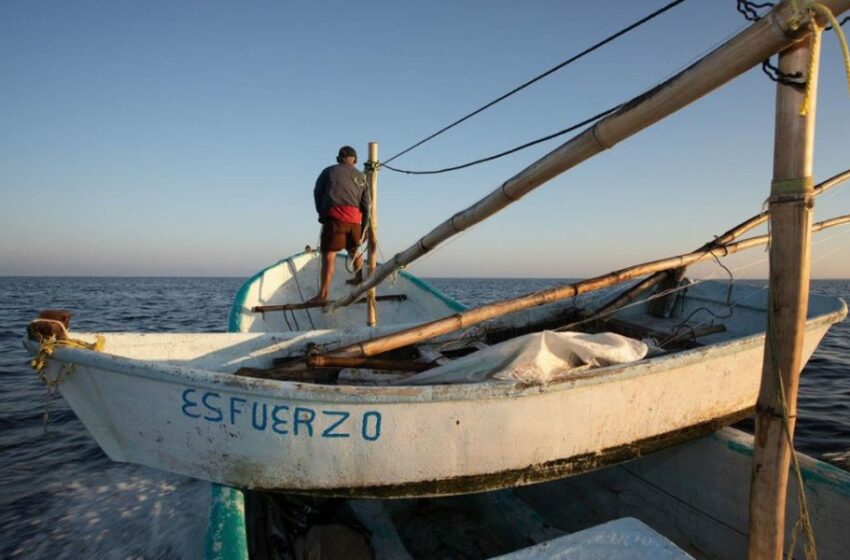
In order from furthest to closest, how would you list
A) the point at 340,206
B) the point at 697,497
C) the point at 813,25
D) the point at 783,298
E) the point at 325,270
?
the point at 325,270 → the point at 340,206 → the point at 697,497 → the point at 783,298 → the point at 813,25

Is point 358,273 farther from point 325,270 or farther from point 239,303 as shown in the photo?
point 239,303

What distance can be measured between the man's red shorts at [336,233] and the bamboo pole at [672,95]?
4.38 m

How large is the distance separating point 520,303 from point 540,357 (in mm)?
904

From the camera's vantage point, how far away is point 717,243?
17.3 ft

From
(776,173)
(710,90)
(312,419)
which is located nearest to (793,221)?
(776,173)

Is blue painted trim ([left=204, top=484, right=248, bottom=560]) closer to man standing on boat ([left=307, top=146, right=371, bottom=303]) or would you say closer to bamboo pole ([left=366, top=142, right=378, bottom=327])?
bamboo pole ([left=366, top=142, right=378, bottom=327])

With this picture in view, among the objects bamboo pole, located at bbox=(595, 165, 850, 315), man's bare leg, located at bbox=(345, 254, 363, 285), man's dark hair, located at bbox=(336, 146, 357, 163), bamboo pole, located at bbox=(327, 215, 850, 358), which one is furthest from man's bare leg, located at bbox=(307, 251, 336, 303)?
bamboo pole, located at bbox=(595, 165, 850, 315)

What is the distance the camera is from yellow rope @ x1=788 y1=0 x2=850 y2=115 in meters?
2.02

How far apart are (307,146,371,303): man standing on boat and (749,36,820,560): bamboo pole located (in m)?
6.30

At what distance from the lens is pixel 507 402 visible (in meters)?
3.07

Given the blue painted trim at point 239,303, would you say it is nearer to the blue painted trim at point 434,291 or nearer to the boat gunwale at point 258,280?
the boat gunwale at point 258,280

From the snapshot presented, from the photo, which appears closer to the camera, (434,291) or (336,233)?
(336,233)

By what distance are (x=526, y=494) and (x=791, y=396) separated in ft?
10.8

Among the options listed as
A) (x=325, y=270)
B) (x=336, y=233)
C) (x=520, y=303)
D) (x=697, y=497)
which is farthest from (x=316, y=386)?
(x=325, y=270)
